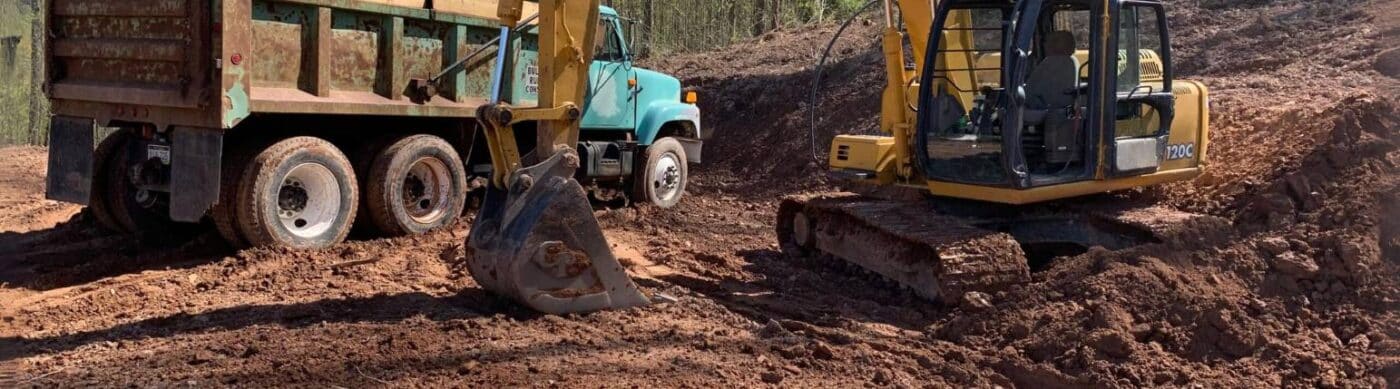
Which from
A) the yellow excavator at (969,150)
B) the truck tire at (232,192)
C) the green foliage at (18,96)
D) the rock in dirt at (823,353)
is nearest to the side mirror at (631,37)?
the yellow excavator at (969,150)

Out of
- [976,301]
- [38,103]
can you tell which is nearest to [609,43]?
[976,301]

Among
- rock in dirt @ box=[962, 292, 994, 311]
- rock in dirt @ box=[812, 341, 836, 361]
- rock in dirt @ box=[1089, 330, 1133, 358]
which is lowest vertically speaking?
rock in dirt @ box=[812, 341, 836, 361]

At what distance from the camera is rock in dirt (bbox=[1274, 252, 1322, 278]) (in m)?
6.79

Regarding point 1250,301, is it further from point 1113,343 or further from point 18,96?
point 18,96

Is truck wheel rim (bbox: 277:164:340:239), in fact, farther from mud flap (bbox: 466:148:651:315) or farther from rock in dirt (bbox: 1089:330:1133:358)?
rock in dirt (bbox: 1089:330:1133:358)

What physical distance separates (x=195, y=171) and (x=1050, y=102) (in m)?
5.45

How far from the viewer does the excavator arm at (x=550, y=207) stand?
250 inches

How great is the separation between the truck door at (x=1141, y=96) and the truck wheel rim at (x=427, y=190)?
16.4ft

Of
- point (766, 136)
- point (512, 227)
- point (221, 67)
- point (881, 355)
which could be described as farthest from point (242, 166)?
point (766, 136)

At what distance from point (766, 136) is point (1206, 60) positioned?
5127 mm

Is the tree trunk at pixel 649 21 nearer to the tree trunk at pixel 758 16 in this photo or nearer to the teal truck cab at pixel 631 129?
the tree trunk at pixel 758 16

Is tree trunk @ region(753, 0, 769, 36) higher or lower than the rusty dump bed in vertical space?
higher

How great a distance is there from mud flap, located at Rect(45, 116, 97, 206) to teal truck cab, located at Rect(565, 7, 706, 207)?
13.6 ft

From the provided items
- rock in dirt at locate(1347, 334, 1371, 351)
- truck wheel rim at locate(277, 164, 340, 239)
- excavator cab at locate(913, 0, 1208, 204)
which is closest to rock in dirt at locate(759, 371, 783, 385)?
excavator cab at locate(913, 0, 1208, 204)
